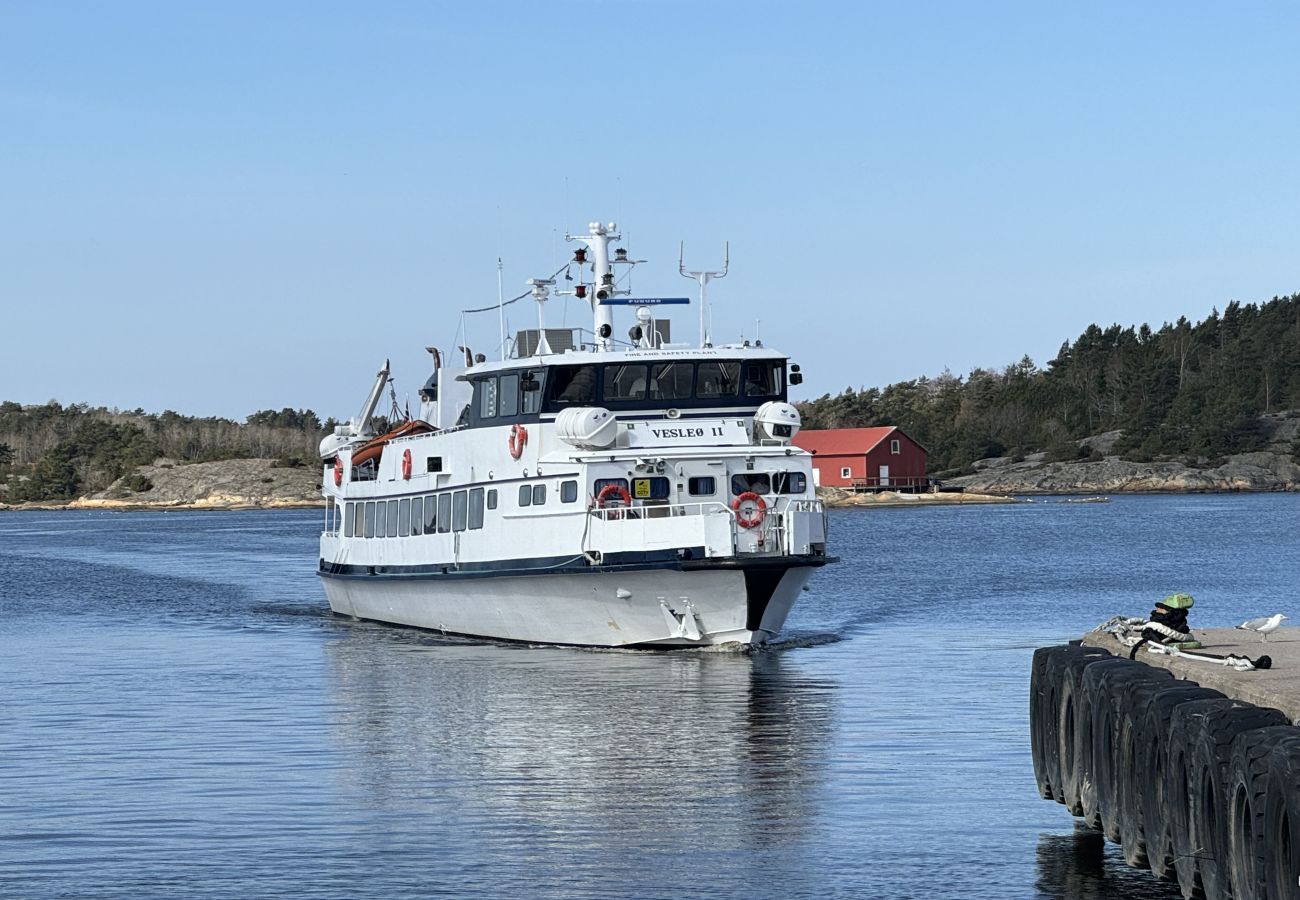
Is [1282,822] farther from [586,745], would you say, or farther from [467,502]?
[467,502]

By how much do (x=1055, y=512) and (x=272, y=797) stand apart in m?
122

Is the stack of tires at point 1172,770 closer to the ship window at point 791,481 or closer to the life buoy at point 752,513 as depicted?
the life buoy at point 752,513

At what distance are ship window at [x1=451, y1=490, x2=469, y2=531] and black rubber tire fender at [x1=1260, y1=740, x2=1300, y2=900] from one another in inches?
1089

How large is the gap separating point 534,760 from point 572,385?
43.9 ft

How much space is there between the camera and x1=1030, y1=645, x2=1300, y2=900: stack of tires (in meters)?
11.0

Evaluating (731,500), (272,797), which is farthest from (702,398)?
(272,797)

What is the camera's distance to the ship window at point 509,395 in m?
36.0

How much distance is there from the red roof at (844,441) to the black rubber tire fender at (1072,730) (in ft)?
430

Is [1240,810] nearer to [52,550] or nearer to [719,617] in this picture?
[719,617]

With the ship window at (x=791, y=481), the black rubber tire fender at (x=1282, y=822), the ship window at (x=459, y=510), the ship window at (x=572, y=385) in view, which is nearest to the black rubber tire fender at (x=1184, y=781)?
the black rubber tire fender at (x=1282, y=822)

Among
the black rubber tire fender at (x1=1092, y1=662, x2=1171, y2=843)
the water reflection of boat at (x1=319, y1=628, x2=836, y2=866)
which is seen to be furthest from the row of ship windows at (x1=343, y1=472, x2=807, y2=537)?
the black rubber tire fender at (x1=1092, y1=662, x2=1171, y2=843)

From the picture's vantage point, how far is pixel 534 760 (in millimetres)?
22891

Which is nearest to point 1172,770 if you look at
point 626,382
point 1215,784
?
point 1215,784

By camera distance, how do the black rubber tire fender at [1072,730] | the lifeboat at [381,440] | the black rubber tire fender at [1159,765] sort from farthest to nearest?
the lifeboat at [381,440] → the black rubber tire fender at [1072,730] → the black rubber tire fender at [1159,765]
